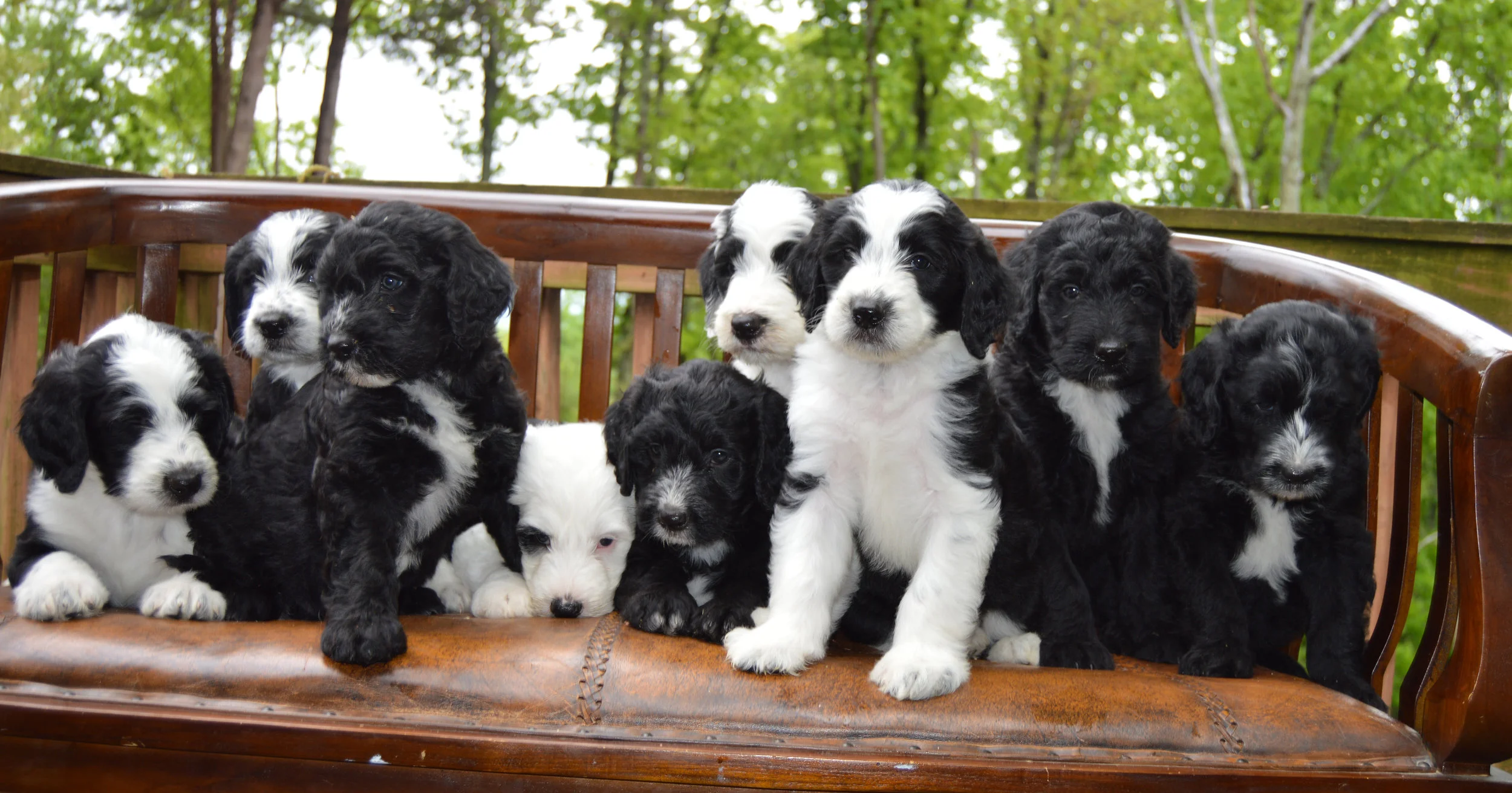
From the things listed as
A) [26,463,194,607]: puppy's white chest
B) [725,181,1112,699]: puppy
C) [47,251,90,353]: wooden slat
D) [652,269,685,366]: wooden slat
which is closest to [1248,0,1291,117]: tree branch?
[652,269,685,366]: wooden slat

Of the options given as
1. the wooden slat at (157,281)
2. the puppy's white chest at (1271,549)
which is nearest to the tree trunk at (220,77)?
the wooden slat at (157,281)

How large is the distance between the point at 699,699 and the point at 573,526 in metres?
0.88

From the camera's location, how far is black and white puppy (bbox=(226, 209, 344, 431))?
310 centimetres

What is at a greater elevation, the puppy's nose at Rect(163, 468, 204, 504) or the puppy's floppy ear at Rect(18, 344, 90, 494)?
the puppy's floppy ear at Rect(18, 344, 90, 494)

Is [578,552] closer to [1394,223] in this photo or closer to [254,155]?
[1394,223]

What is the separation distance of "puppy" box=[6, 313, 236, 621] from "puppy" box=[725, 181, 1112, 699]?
61.9 inches

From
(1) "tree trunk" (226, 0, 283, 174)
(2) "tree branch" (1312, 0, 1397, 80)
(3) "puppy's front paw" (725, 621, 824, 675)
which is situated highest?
(2) "tree branch" (1312, 0, 1397, 80)

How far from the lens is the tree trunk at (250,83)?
315 inches

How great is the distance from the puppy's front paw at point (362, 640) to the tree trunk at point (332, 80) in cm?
Answer: 631

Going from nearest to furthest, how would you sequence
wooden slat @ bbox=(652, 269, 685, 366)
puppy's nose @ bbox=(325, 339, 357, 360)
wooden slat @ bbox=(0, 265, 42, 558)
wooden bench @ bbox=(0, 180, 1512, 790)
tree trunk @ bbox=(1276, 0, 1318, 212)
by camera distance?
wooden bench @ bbox=(0, 180, 1512, 790)
puppy's nose @ bbox=(325, 339, 357, 360)
wooden slat @ bbox=(652, 269, 685, 366)
wooden slat @ bbox=(0, 265, 42, 558)
tree trunk @ bbox=(1276, 0, 1318, 212)

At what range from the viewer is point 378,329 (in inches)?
107

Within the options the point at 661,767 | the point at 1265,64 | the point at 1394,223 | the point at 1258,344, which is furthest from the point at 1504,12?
the point at 661,767

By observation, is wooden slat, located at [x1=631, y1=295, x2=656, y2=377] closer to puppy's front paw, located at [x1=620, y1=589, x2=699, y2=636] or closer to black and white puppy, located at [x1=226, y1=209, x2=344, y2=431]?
black and white puppy, located at [x1=226, y1=209, x2=344, y2=431]

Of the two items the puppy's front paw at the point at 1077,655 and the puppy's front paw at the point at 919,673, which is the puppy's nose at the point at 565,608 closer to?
the puppy's front paw at the point at 919,673
